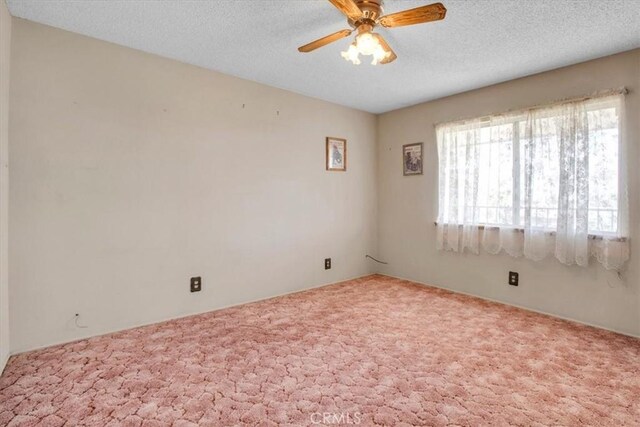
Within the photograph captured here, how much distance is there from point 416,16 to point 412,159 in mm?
2536

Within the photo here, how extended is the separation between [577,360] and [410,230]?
224cm

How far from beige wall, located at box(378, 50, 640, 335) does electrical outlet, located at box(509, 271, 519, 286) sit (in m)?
0.05

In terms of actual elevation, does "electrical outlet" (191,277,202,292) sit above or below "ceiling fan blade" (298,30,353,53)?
below

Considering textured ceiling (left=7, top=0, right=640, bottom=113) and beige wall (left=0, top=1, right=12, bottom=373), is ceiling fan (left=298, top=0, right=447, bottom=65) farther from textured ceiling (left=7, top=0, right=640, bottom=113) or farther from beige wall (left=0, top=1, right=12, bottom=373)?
beige wall (left=0, top=1, right=12, bottom=373)

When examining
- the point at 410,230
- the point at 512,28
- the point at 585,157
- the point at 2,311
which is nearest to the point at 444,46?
the point at 512,28

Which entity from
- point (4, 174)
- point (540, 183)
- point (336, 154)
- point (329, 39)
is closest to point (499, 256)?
point (540, 183)

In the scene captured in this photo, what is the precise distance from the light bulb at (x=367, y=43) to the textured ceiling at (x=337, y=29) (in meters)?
0.32

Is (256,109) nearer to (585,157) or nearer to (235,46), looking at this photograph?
(235,46)

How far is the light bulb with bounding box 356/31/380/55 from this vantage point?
1855mm

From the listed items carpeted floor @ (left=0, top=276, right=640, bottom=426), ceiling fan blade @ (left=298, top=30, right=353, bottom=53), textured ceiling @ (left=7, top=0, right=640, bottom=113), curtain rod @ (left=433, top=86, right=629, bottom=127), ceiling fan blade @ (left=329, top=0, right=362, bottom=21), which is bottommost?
carpeted floor @ (left=0, top=276, right=640, bottom=426)

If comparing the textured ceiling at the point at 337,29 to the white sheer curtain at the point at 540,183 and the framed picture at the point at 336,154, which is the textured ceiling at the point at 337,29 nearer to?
the white sheer curtain at the point at 540,183

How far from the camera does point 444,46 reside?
8.27 feet

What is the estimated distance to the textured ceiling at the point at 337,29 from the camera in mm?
2031

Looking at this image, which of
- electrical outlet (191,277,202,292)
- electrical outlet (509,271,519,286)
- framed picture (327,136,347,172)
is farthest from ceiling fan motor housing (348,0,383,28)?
electrical outlet (509,271,519,286)
